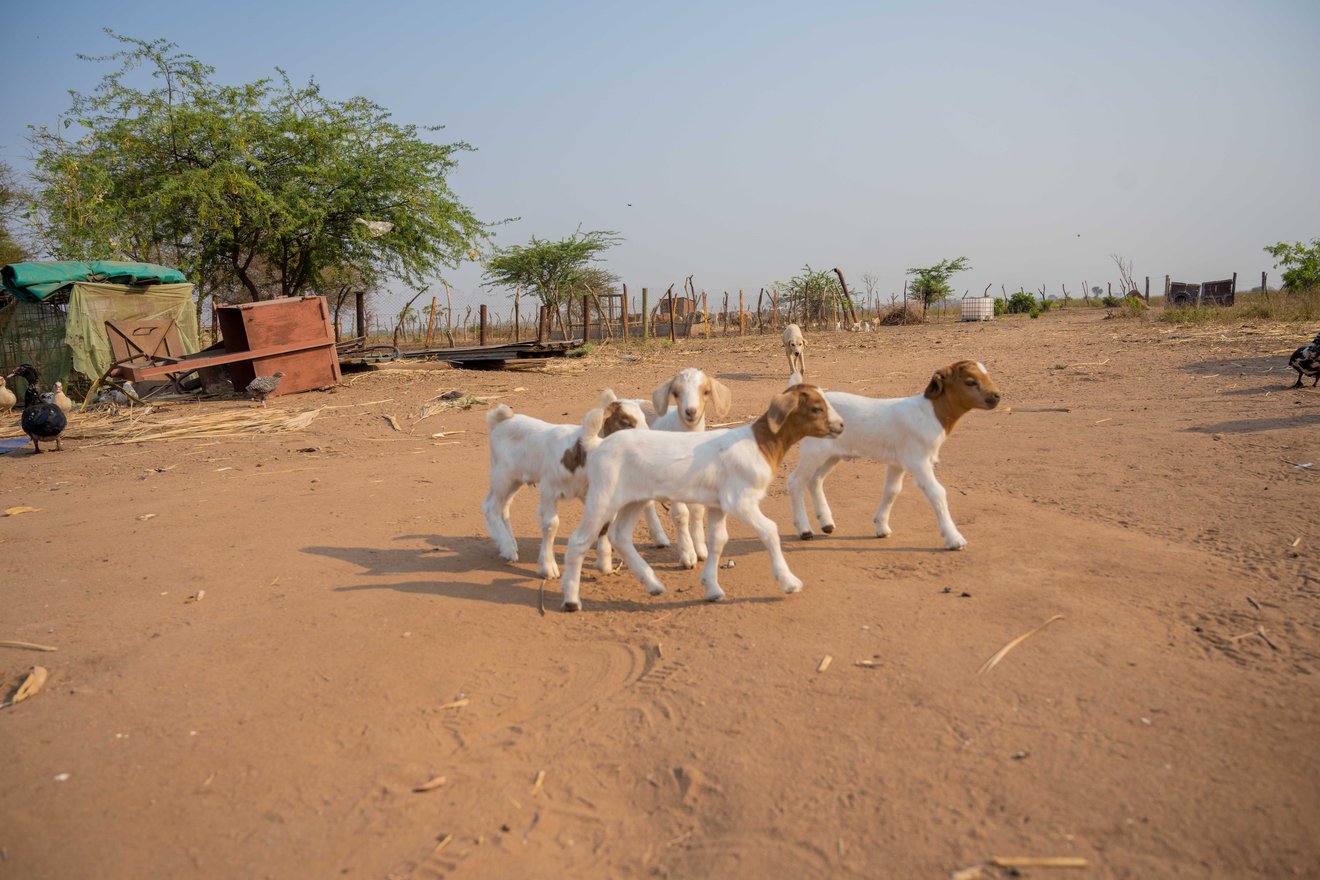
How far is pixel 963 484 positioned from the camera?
813 centimetres

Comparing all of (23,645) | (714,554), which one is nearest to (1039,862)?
(714,554)

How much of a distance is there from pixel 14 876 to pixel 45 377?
19.2 metres

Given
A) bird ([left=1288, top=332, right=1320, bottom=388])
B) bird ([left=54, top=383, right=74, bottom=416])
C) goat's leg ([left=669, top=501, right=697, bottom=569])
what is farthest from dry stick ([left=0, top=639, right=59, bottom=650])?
bird ([left=1288, top=332, right=1320, bottom=388])

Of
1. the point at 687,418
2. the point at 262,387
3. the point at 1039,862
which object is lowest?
the point at 1039,862

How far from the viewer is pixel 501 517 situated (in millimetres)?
6566

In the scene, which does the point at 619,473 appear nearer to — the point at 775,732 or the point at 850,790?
the point at 775,732

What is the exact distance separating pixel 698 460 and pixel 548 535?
4.43 feet

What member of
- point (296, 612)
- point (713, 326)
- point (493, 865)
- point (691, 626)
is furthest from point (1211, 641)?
point (713, 326)

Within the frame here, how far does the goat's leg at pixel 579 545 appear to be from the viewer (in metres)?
5.16

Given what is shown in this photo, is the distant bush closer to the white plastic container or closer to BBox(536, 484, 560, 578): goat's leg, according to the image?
the white plastic container

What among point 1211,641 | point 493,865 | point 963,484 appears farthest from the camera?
point 963,484

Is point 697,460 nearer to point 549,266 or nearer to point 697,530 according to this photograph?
point 697,530

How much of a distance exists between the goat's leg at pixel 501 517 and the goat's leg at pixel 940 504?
119 inches

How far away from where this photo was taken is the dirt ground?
3.11 m
